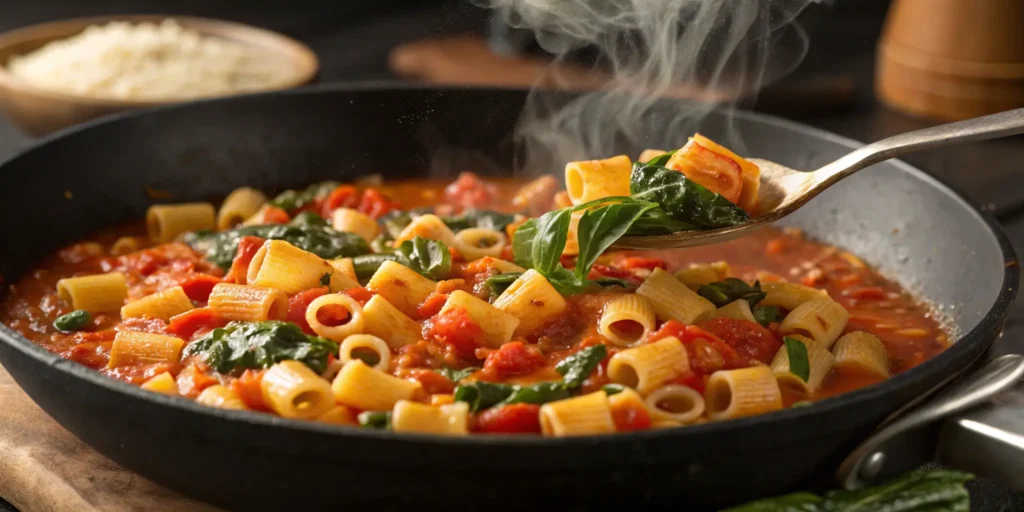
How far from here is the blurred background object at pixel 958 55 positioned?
764cm

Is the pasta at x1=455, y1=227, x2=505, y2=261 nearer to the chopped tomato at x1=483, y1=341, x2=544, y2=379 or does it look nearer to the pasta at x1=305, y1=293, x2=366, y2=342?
the pasta at x1=305, y1=293, x2=366, y2=342

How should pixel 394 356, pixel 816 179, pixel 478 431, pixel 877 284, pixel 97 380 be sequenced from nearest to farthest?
pixel 97 380 → pixel 478 431 → pixel 394 356 → pixel 816 179 → pixel 877 284

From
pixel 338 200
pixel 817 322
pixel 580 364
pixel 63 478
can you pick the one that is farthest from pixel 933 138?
pixel 63 478

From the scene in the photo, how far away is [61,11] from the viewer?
38.4 ft

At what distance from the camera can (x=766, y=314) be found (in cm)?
438

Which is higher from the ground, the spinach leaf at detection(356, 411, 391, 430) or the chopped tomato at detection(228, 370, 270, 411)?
the chopped tomato at detection(228, 370, 270, 411)

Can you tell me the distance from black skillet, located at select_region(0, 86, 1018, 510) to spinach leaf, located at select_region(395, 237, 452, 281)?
1.04 metres

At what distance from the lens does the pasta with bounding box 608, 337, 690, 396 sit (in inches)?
143

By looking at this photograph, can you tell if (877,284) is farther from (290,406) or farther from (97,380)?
(97,380)

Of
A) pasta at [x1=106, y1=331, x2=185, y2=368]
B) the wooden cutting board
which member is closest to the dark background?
the wooden cutting board

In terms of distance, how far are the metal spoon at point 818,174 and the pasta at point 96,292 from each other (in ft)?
6.99

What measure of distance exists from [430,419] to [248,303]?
1095 millimetres

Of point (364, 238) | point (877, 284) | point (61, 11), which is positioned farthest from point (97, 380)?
point (61, 11)

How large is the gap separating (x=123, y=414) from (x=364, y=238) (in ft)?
7.43
